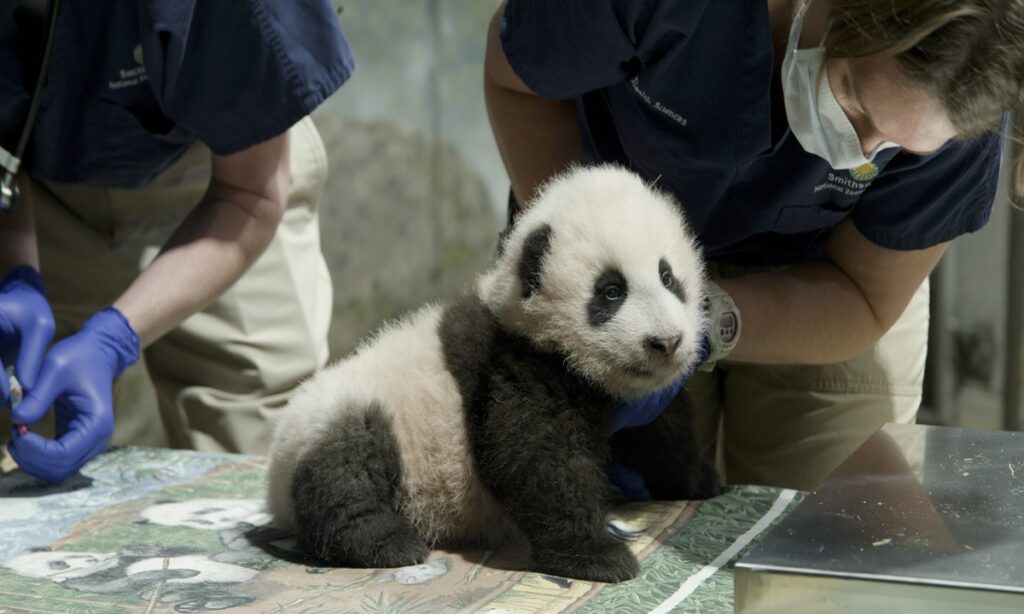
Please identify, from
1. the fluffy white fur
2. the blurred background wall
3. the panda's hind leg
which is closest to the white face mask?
the fluffy white fur

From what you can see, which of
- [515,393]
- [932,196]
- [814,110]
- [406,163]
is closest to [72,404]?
[515,393]

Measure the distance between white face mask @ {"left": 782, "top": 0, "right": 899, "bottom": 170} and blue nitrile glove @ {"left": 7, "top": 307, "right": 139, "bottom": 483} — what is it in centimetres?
97

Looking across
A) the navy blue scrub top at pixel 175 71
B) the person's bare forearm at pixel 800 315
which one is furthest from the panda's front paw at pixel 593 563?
the navy blue scrub top at pixel 175 71

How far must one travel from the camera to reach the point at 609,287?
117 cm

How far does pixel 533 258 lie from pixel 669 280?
5.9 inches

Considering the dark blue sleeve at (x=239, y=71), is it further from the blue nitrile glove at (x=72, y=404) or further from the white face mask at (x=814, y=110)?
the white face mask at (x=814, y=110)

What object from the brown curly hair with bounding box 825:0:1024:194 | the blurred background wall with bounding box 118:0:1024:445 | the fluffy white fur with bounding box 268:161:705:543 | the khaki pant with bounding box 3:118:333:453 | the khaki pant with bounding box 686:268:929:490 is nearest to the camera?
the brown curly hair with bounding box 825:0:1024:194

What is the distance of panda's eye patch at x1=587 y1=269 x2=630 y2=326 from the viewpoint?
3.81ft

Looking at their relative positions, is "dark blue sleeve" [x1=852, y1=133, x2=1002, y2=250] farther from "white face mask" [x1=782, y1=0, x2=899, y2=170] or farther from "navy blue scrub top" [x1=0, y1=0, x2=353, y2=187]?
"navy blue scrub top" [x1=0, y1=0, x2=353, y2=187]

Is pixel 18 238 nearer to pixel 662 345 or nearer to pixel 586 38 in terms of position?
pixel 586 38

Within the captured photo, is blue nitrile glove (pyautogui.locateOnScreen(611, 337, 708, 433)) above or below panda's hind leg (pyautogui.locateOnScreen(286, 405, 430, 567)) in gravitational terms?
above

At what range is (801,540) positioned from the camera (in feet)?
3.12

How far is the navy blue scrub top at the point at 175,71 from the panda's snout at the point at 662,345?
0.74m

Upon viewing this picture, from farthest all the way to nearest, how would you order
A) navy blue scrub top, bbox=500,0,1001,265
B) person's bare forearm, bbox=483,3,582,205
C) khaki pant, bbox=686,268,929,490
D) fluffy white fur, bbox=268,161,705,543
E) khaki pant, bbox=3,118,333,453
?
khaki pant, bbox=3,118,333,453 < khaki pant, bbox=686,268,929,490 < person's bare forearm, bbox=483,3,582,205 < navy blue scrub top, bbox=500,0,1001,265 < fluffy white fur, bbox=268,161,705,543
